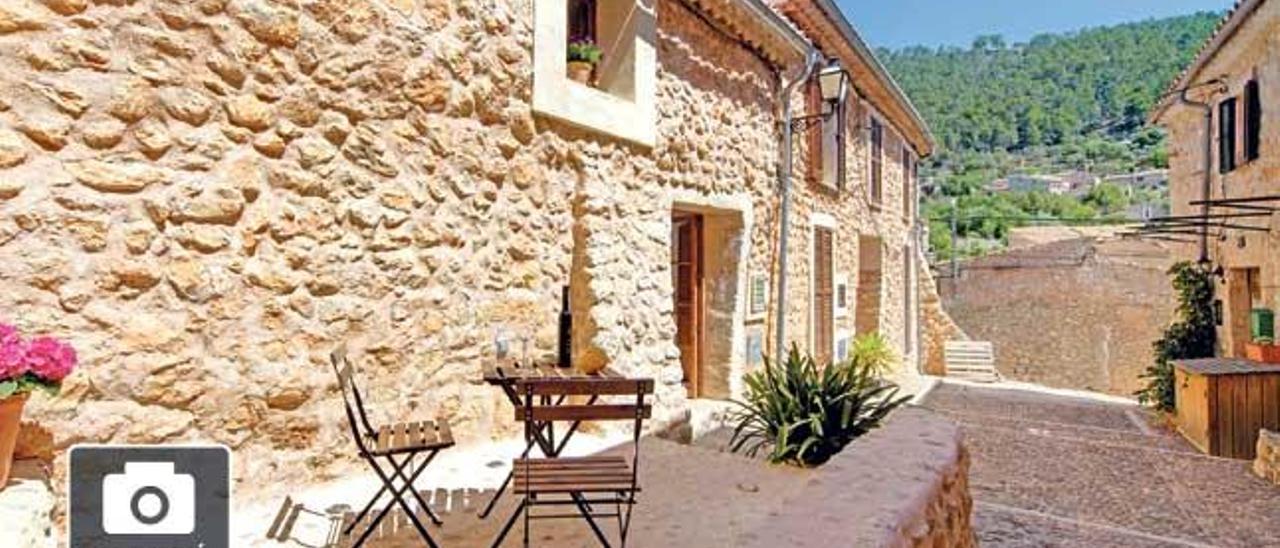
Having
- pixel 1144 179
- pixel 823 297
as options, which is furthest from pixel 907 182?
pixel 1144 179

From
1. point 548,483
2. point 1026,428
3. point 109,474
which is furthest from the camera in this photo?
point 1026,428

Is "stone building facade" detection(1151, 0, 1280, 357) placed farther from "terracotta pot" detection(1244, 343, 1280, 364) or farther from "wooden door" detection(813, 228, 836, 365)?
"wooden door" detection(813, 228, 836, 365)

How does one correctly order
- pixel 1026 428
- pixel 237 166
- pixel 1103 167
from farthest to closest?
pixel 1103 167 < pixel 1026 428 < pixel 237 166

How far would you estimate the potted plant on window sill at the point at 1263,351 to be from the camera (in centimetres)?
840

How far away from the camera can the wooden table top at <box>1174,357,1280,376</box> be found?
812 cm

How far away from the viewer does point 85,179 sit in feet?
9.16

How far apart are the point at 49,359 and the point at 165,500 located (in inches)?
64.3

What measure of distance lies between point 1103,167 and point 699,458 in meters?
53.2

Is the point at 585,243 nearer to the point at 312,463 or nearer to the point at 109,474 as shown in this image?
the point at 312,463

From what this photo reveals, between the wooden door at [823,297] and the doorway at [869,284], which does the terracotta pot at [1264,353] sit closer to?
the wooden door at [823,297]

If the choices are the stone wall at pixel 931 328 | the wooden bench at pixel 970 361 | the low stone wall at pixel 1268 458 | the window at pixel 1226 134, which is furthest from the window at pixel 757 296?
the stone wall at pixel 931 328

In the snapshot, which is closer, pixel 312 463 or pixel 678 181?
pixel 312 463

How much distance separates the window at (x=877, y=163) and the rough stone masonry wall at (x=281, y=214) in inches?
373

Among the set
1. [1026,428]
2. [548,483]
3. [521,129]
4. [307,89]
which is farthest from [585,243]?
[1026,428]
